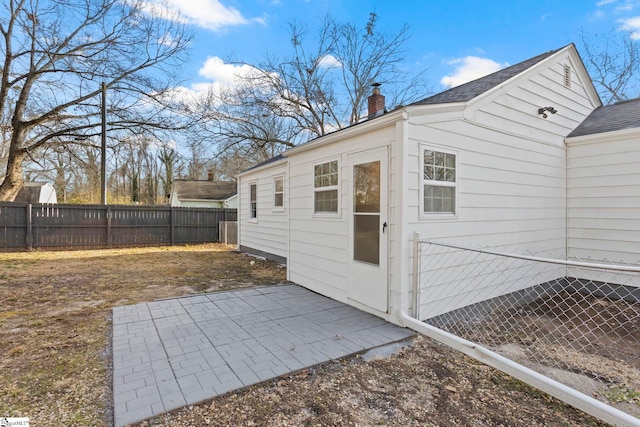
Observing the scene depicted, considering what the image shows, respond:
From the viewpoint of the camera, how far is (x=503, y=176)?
494 cm

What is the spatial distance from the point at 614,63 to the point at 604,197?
13.3 meters

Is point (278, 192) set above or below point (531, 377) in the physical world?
above

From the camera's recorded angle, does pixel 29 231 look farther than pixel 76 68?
No

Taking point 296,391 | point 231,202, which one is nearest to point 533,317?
point 296,391

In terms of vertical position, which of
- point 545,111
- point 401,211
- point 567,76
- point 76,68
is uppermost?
point 76,68

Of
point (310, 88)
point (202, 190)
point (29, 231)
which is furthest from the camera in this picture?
point (202, 190)

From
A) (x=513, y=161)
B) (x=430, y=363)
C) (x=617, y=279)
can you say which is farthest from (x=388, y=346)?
(x=617, y=279)

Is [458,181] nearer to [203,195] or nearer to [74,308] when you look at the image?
[74,308]

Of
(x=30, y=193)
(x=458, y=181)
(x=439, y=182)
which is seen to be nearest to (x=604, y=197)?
(x=458, y=181)

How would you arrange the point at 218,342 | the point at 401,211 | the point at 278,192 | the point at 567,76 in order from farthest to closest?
the point at 278,192
the point at 567,76
the point at 401,211
the point at 218,342

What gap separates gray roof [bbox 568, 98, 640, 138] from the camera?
559 cm

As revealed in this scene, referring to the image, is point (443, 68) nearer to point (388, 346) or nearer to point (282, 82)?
point (282, 82)

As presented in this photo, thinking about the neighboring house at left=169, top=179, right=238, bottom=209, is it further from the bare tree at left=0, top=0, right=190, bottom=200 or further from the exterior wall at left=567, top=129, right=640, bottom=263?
the exterior wall at left=567, top=129, right=640, bottom=263

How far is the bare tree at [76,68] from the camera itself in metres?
11.1
